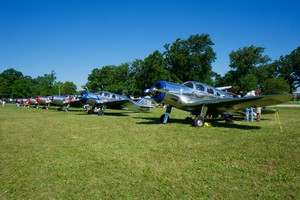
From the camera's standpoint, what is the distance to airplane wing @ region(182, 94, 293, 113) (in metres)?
10.3

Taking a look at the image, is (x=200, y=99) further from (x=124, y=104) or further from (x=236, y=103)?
(x=124, y=104)

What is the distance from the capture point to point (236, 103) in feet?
37.9

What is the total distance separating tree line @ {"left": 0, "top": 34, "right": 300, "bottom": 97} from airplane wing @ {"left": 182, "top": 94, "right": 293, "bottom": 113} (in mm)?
33490

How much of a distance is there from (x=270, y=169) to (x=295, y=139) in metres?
4.27

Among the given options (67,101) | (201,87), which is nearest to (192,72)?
(67,101)

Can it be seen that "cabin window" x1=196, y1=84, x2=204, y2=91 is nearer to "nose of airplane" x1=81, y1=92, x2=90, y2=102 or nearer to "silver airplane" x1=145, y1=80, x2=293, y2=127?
"silver airplane" x1=145, y1=80, x2=293, y2=127

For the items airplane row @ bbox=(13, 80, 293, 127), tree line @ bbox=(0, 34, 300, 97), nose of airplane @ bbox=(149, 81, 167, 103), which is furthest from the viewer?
tree line @ bbox=(0, 34, 300, 97)

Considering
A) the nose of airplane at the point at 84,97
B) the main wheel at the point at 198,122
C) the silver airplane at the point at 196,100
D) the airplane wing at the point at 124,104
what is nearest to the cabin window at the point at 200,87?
the silver airplane at the point at 196,100

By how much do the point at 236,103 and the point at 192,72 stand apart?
4821 cm

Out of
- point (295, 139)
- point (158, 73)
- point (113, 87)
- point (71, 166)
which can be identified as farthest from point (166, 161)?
point (113, 87)

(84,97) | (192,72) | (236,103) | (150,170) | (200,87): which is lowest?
(150,170)

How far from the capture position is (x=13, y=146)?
7.12 meters

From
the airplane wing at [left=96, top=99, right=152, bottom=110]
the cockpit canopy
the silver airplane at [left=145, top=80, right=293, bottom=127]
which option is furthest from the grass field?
the airplane wing at [left=96, top=99, right=152, bottom=110]

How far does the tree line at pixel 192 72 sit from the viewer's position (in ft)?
195
